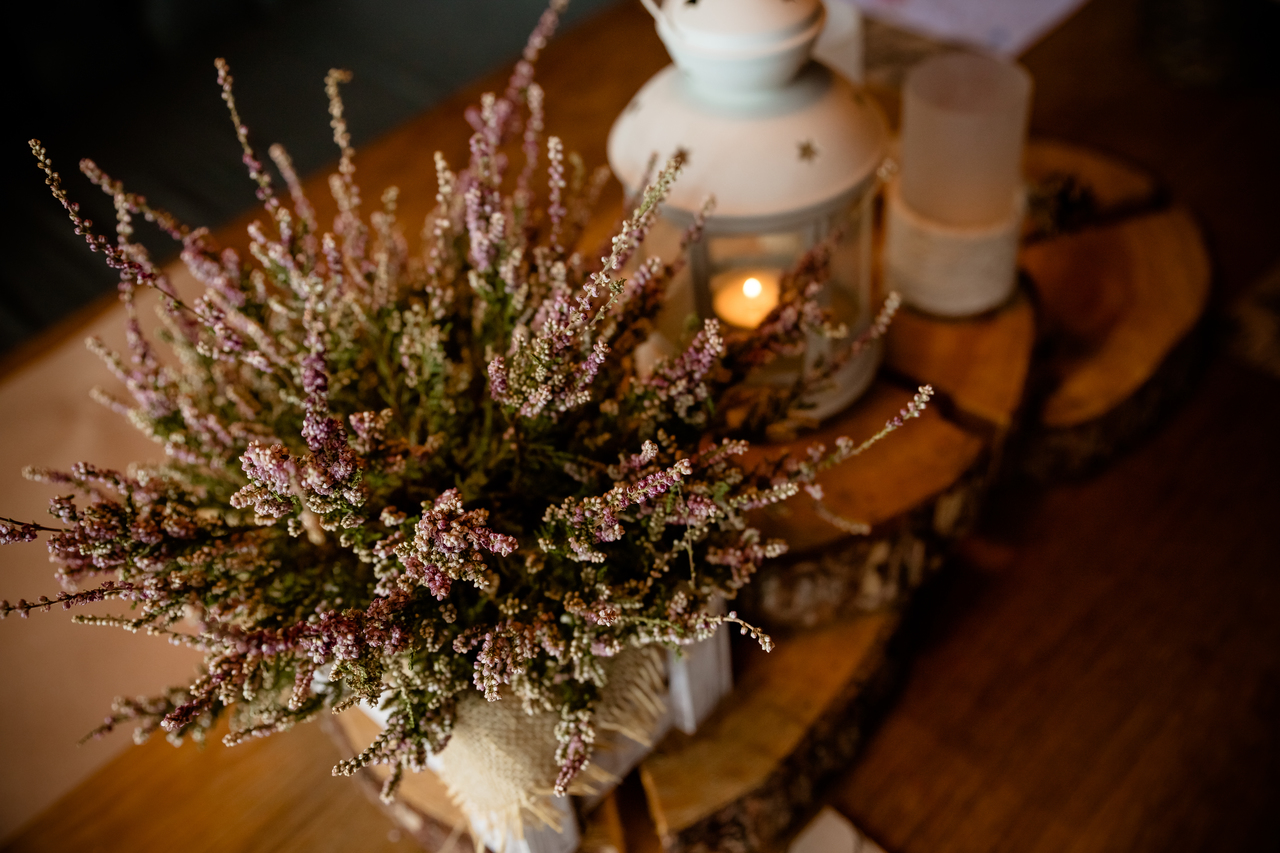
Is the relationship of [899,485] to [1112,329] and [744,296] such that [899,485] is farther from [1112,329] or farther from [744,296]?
[1112,329]

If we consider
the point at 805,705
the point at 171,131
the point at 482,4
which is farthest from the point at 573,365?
the point at 482,4

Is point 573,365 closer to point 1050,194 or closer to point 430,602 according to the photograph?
point 430,602

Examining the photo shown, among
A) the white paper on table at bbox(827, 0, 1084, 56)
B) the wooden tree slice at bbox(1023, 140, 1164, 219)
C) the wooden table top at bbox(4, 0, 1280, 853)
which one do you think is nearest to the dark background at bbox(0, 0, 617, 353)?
the wooden table top at bbox(4, 0, 1280, 853)

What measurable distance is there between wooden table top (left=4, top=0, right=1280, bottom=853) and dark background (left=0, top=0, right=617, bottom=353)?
0.64m

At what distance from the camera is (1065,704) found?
113cm

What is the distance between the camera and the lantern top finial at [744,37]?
0.81 meters

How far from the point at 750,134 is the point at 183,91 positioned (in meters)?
1.82

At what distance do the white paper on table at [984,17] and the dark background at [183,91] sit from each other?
87 centimetres

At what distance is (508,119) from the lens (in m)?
0.83

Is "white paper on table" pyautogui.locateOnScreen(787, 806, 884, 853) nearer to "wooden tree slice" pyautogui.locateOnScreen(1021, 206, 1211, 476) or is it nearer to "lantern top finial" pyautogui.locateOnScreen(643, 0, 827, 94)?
"wooden tree slice" pyautogui.locateOnScreen(1021, 206, 1211, 476)

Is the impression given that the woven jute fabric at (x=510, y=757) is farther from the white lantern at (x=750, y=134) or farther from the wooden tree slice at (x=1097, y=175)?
the wooden tree slice at (x=1097, y=175)

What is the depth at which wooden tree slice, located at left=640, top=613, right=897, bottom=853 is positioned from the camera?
89 cm

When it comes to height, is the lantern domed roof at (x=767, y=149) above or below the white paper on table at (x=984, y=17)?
above

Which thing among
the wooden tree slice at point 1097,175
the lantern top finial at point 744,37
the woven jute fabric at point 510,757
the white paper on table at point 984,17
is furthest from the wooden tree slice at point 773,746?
the white paper on table at point 984,17
